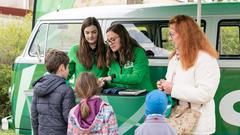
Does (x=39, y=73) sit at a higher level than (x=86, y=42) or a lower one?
lower

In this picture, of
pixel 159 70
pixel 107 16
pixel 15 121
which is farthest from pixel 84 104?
pixel 15 121

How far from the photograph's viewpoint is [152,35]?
5.30 metres

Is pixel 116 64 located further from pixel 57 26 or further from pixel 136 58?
pixel 57 26

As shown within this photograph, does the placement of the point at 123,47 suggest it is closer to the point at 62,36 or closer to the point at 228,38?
the point at 228,38

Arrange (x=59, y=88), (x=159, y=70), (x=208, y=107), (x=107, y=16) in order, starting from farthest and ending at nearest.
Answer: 1. (x=107, y=16)
2. (x=159, y=70)
3. (x=59, y=88)
4. (x=208, y=107)

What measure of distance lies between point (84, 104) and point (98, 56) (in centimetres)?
106

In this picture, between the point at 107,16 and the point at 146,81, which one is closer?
the point at 146,81

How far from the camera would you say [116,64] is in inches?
176

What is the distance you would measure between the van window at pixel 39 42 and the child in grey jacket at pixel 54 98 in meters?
1.98

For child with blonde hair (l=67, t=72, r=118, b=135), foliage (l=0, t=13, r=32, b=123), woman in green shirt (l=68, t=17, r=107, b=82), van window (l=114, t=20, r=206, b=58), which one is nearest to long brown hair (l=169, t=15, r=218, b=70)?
child with blonde hair (l=67, t=72, r=118, b=135)

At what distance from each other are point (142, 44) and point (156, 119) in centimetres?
232

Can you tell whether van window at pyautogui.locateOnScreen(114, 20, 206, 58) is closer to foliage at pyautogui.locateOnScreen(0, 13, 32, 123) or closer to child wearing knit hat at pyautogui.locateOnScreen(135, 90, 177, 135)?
child wearing knit hat at pyautogui.locateOnScreen(135, 90, 177, 135)

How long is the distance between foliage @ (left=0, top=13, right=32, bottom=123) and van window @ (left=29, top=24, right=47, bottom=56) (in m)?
3.68

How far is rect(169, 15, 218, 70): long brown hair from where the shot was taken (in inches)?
131
